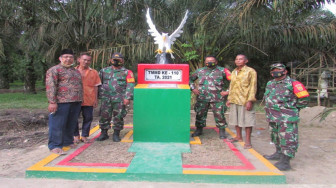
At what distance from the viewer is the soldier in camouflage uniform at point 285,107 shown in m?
3.05

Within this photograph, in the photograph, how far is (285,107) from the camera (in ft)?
10.2

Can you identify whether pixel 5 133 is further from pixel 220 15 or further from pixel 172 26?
pixel 220 15

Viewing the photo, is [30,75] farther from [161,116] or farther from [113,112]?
[161,116]

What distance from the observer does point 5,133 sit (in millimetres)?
5191

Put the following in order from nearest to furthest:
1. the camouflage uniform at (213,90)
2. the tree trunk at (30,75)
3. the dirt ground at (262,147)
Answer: the dirt ground at (262,147), the camouflage uniform at (213,90), the tree trunk at (30,75)

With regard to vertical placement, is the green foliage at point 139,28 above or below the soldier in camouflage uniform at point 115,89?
above

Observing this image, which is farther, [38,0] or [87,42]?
[87,42]

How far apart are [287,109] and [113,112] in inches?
99.2

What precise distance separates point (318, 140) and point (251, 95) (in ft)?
7.19

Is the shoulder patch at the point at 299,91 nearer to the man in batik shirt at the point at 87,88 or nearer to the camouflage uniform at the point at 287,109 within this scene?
the camouflage uniform at the point at 287,109

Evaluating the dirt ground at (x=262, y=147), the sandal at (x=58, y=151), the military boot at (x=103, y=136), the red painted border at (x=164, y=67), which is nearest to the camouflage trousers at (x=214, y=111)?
the red painted border at (x=164, y=67)

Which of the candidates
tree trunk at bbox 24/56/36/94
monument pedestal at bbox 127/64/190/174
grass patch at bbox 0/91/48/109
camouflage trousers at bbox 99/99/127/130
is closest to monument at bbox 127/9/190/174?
monument pedestal at bbox 127/64/190/174

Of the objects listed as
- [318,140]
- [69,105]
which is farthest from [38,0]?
[318,140]

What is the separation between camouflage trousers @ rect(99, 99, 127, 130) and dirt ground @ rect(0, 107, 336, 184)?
101 cm
